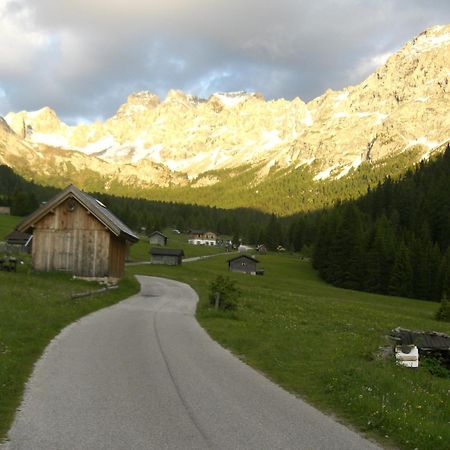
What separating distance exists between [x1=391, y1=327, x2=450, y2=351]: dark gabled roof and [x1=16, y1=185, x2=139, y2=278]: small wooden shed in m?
24.1

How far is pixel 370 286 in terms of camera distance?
10944cm

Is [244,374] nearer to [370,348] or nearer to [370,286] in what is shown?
[370,348]

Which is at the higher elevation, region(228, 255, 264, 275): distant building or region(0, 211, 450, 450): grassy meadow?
region(0, 211, 450, 450): grassy meadow

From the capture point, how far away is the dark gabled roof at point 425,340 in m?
21.4

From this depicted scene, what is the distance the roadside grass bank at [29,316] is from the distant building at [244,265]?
83955mm

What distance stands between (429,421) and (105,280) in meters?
32.7

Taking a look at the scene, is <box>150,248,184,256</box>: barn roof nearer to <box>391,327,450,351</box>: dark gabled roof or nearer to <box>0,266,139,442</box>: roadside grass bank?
<box>0,266,139,442</box>: roadside grass bank

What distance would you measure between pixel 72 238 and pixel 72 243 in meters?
0.40

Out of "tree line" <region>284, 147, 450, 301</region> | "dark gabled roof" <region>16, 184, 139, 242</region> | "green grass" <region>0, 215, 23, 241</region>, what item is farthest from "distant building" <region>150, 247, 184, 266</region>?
"dark gabled roof" <region>16, 184, 139, 242</region>

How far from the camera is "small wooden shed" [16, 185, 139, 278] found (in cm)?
4025

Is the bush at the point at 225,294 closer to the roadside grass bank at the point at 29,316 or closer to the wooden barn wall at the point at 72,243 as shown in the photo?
the roadside grass bank at the point at 29,316

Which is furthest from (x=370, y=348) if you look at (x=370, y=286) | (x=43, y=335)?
(x=370, y=286)

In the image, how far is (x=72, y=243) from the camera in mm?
40500

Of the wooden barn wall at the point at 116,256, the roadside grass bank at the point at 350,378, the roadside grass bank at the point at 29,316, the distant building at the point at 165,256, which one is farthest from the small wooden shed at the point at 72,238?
the distant building at the point at 165,256
